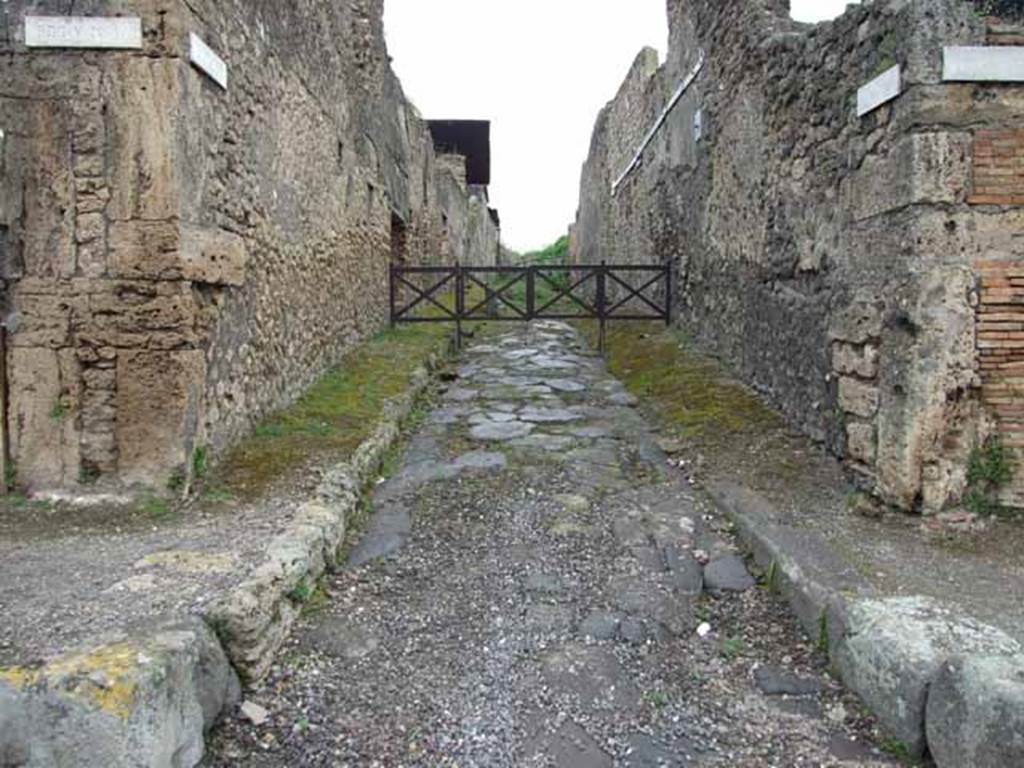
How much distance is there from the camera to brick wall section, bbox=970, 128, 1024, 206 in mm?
3588

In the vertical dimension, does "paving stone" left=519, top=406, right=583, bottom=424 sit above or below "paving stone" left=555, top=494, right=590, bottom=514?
above

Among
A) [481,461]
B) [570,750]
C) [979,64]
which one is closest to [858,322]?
[979,64]

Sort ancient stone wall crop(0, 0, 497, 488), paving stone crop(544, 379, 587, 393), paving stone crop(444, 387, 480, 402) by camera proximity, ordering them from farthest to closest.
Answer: paving stone crop(544, 379, 587, 393) → paving stone crop(444, 387, 480, 402) → ancient stone wall crop(0, 0, 497, 488)

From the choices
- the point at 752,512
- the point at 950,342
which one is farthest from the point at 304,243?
the point at 950,342

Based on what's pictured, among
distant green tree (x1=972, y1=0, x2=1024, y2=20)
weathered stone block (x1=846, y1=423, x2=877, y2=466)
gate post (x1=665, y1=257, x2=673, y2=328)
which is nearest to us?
weathered stone block (x1=846, y1=423, x2=877, y2=466)

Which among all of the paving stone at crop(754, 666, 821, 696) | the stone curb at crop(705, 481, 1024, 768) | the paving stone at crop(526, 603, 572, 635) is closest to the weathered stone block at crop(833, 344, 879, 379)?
the stone curb at crop(705, 481, 1024, 768)

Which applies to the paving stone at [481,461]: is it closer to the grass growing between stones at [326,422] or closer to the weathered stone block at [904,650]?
the grass growing between stones at [326,422]

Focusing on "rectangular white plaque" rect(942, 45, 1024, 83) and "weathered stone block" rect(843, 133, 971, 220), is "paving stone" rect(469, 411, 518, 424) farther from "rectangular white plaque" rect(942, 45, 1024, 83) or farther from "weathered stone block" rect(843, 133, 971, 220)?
"rectangular white plaque" rect(942, 45, 1024, 83)

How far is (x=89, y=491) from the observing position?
3830mm

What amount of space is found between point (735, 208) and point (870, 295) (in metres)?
2.88

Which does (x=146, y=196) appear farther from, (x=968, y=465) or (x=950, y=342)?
(x=968, y=465)

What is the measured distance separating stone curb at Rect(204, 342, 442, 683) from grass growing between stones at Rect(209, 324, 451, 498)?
30cm

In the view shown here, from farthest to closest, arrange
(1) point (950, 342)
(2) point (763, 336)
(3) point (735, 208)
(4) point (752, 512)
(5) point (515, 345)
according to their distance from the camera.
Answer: (5) point (515, 345) < (3) point (735, 208) < (2) point (763, 336) < (4) point (752, 512) < (1) point (950, 342)

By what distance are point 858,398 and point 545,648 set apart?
2.25 m
